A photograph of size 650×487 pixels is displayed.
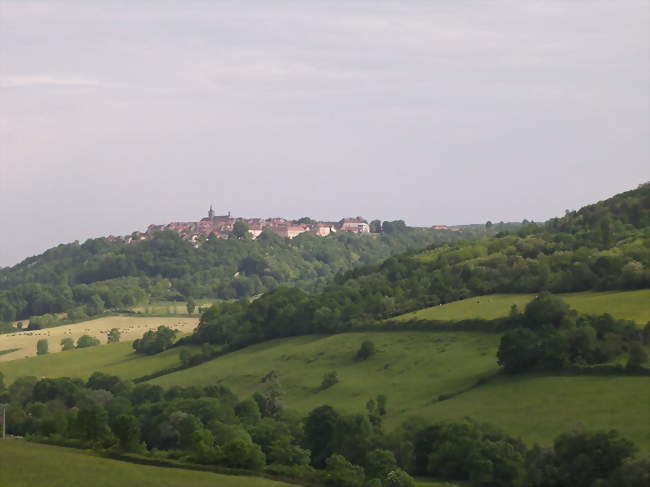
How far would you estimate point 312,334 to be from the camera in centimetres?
14962

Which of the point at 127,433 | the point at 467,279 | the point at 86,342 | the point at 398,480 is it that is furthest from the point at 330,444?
the point at 86,342

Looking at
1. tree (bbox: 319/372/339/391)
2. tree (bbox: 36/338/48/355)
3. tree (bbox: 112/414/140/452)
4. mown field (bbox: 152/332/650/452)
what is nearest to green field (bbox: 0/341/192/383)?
tree (bbox: 36/338/48/355)

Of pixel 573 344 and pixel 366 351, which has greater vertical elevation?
pixel 573 344

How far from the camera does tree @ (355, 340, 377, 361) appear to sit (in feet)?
410

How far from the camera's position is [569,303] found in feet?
409

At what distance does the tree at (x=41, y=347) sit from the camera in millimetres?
179250

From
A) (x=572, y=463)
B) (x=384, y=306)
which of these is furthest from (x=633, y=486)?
(x=384, y=306)

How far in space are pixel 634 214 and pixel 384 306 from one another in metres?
60.2

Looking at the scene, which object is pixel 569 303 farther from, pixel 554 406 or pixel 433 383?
pixel 554 406

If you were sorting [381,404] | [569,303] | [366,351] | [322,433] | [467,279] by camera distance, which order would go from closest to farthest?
[322,433] < [381,404] < [569,303] < [366,351] < [467,279]

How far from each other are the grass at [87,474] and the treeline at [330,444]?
12.2 ft

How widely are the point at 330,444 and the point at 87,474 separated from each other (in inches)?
1128

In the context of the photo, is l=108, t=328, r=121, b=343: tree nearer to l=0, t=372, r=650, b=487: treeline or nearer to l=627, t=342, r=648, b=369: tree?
l=0, t=372, r=650, b=487: treeline

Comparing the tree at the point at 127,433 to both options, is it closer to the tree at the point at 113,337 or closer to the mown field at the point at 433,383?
the mown field at the point at 433,383
